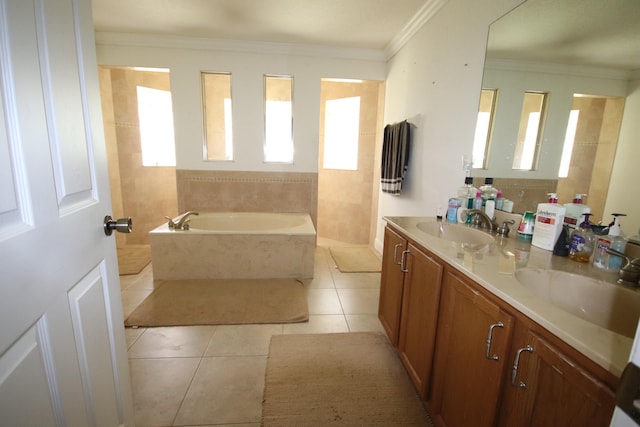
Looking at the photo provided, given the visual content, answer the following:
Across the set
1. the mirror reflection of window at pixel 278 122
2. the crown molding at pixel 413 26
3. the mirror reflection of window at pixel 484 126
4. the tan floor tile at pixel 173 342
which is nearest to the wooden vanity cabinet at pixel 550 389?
the mirror reflection of window at pixel 484 126

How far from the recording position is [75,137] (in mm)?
690

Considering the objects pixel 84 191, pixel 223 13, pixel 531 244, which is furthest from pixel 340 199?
pixel 84 191

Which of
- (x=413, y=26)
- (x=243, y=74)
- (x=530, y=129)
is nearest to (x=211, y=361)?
(x=530, y=129)

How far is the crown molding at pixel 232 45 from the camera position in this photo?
322cm

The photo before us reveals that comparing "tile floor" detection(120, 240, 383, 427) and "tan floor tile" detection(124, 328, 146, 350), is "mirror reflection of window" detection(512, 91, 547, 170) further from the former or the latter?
"tan floor tile" detection(124, 328, 146, 350)

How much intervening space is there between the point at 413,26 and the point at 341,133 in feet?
5.94

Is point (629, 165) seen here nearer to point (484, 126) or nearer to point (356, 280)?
point (484, 126)

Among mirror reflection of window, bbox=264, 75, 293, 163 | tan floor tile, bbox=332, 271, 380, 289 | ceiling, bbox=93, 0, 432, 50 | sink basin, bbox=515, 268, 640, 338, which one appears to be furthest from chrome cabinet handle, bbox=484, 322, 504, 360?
mirror reflection of window, bbox=264, 75, 293, 163

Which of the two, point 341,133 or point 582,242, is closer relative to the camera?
point 582,242

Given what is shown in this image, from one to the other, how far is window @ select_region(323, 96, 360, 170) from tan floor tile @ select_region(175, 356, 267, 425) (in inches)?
125

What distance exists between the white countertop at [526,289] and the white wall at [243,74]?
2528 millimetres

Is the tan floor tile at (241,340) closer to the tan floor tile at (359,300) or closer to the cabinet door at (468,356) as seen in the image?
the tan floor tile at (359,300)

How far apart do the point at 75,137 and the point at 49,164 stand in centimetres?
14

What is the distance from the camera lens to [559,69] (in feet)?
4.23
